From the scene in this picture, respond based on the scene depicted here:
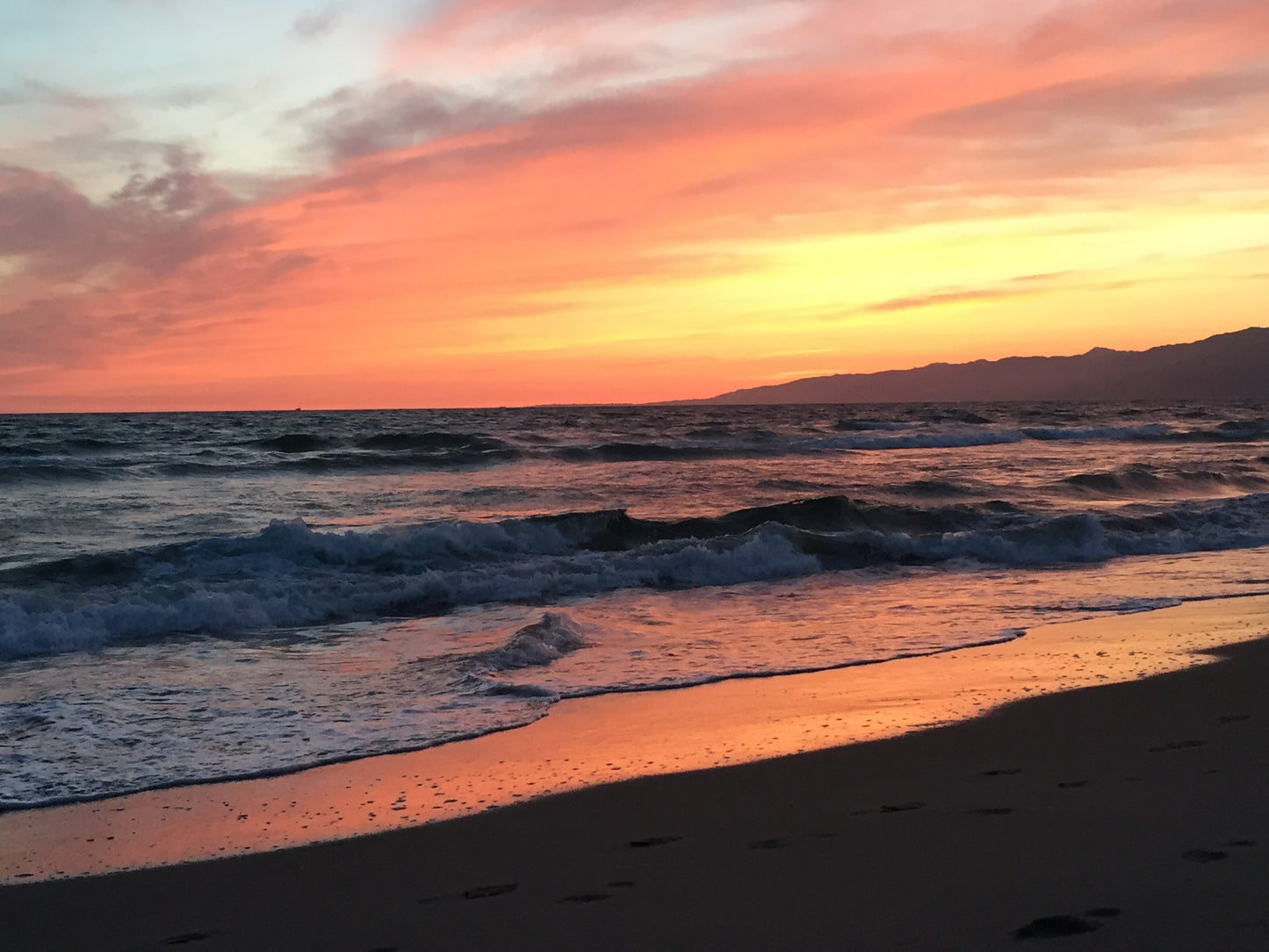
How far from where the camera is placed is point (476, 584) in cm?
1206

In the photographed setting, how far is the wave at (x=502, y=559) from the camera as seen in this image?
10352 mm

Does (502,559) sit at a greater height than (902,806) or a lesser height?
greater

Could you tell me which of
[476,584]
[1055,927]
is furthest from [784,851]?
[476,584]

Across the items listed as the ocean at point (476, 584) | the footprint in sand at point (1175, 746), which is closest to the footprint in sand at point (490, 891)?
the ocean at point (476, 584)

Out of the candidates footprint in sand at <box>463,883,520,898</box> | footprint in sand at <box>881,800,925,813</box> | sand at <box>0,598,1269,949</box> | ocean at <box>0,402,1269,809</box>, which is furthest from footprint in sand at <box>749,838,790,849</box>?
ocean at <box>0,402,1269,809</box>

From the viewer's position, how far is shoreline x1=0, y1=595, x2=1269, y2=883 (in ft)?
15.3

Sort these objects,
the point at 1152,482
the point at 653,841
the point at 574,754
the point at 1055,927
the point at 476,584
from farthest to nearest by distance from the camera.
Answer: the point at 1152,482
the point at 476,584
the point at 574,754
the point at 653,841
the point at 1055,927

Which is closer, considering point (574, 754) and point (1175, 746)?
point (1175, 746)

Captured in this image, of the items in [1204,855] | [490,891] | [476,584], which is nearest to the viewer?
[1204,855]

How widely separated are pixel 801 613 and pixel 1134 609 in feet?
10.3

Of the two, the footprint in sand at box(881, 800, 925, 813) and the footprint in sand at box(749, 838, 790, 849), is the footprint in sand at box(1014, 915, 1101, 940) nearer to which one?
the footprint in sand at box(749, 838, 790, 849)

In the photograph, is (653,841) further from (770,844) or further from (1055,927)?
(1055,927)

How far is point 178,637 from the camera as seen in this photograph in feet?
31.6

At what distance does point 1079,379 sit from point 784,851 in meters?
181
